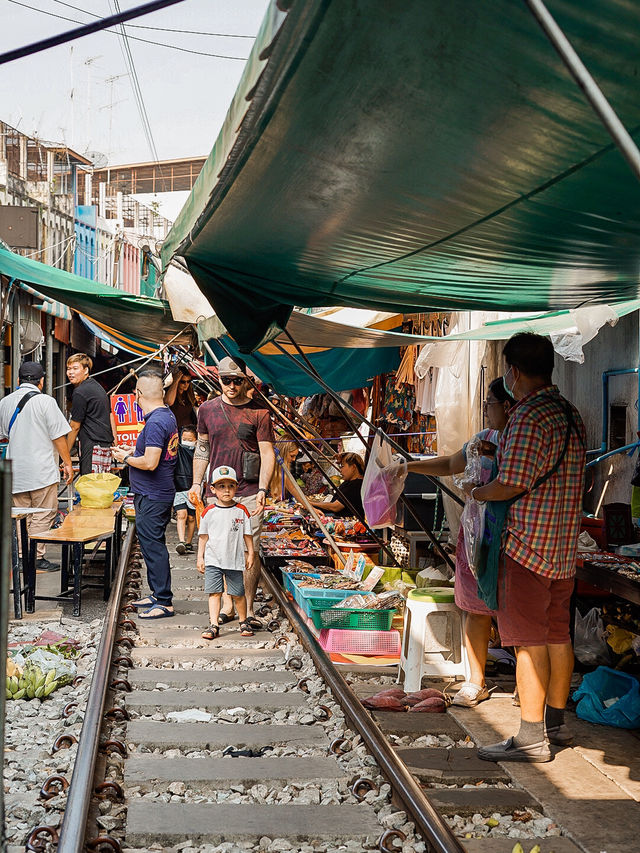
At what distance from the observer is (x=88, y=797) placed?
446 cm

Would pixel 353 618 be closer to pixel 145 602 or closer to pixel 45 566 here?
pixel 145 602

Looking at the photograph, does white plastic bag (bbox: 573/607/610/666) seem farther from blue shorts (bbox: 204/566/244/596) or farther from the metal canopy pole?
the metal canopy pole

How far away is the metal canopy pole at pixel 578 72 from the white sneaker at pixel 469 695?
489 cm

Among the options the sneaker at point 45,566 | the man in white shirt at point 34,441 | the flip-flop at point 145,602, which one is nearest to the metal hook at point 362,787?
the flip-flop at point 145,602

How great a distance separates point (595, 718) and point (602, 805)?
56.9 inches

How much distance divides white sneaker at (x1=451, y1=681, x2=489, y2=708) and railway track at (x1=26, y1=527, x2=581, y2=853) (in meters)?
0.19

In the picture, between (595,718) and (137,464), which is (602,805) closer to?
(595,718)

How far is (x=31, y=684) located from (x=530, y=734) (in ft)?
11.4

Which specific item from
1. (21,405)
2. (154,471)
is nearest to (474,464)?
(154,471)

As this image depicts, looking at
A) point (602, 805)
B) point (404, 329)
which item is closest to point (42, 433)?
point (404, 329)

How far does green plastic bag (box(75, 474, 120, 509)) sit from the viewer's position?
37.7 feet

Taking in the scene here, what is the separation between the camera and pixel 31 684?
22.0ft

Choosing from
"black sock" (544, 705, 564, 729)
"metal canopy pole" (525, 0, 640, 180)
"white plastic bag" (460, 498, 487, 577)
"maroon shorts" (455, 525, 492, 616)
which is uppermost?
"metal canopy pole" (525, 0, 640, 180)

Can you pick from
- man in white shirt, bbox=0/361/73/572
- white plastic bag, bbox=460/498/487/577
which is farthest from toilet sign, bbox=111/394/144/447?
white plastic bag, bbox=460/498/487/577
